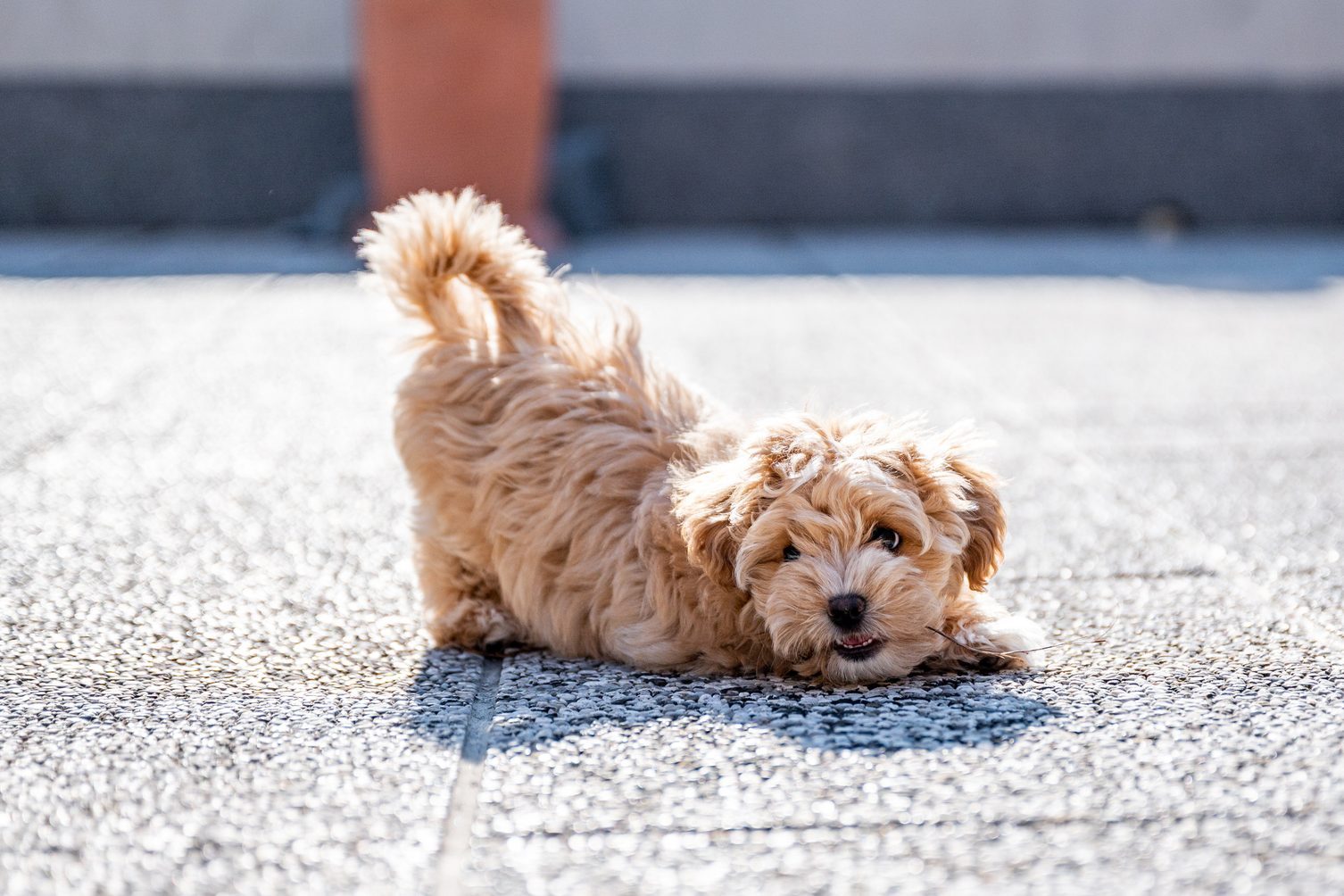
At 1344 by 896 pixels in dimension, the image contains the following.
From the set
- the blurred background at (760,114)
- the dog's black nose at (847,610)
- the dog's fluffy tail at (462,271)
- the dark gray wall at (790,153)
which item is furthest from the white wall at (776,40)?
the dog's black nose at (847,610)

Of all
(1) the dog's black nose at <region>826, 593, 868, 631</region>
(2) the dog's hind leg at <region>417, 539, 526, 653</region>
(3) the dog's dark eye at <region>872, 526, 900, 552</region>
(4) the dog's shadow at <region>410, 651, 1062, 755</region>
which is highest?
(3) the dog's dark eye at <region>872, 526, 900, 552</region>

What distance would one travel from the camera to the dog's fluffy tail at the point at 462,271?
400 centimetres

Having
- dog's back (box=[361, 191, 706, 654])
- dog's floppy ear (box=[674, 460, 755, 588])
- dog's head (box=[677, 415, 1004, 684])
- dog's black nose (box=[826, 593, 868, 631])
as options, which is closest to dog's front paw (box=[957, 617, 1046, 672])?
dog's head (box=[677, 415, 1004, 684])

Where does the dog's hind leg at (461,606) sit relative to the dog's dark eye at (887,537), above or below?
below

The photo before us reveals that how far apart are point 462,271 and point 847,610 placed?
1508 millimetres

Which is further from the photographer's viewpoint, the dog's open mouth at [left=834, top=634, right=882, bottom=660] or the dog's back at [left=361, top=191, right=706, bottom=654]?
the dog's back at [left=361, top=191, right=706, bottom=654]

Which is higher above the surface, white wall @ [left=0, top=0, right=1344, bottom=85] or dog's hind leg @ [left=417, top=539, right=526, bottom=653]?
white wall @ [left=0, top=0, right=1344, bottom=85]

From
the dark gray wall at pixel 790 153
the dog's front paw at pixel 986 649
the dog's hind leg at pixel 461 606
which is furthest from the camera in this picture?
the dark gray wall at pixel 790 153

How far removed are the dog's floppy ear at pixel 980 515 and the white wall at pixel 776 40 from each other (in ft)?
31.0

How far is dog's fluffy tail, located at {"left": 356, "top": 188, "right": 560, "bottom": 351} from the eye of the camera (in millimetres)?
3998

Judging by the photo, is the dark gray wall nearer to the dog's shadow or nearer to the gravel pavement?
the gravel pavement

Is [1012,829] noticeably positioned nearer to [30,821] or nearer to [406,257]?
[30,821]

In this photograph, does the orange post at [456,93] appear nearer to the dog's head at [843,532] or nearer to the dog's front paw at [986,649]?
the dog's head at [843,532]

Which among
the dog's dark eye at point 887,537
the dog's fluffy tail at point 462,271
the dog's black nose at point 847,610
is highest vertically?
the dog's fluffy tail at point 462,271
